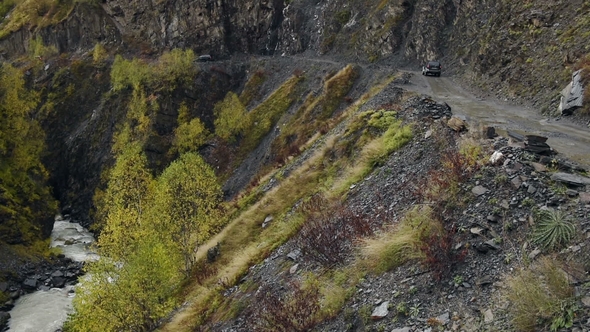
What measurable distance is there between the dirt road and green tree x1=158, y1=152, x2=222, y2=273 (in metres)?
18.1

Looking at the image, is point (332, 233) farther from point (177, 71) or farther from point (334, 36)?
point (177, 71)

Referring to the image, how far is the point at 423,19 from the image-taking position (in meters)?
57.6

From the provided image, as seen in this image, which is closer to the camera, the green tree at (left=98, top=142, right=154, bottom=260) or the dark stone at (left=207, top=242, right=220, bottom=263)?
the dark stone at (left=207, top=242, right=220, bottom=263)

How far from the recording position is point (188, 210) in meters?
32.7

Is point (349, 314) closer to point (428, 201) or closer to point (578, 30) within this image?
point (428, 201)

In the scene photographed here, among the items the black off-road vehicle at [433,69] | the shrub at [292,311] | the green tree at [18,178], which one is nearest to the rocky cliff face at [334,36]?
the black off-road vehicle at [433,69]

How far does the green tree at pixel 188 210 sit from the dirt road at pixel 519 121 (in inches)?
712

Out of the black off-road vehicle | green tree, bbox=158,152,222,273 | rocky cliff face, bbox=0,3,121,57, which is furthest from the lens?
rocky cliff face, bbox=0,3,121,57

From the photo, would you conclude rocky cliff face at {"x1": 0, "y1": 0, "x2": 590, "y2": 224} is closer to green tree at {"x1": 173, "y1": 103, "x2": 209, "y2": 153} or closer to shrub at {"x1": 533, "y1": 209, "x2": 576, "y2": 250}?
green tree at {"x1": 173, "y1": 103, "x2": 209, "y2": 153}

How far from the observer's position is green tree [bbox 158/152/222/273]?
97.9 ft

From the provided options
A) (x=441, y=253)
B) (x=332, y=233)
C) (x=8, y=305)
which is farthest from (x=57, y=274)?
(x=441, y=253)

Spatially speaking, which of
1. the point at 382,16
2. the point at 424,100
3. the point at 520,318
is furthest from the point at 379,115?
the point at 382,16

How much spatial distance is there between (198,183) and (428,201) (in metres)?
23.1

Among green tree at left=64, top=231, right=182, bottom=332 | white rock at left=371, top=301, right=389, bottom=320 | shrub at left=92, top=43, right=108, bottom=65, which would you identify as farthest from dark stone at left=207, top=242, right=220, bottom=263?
shrub at left=92, top=43, right=108, bottom=65
